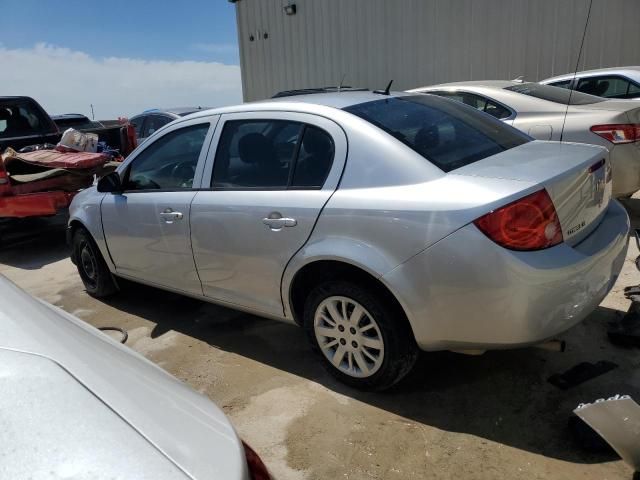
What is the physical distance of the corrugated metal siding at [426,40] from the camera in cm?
986

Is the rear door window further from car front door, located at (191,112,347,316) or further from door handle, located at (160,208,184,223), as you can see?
door handle, located at (160,208,184,223)

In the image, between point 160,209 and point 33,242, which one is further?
point 33,242

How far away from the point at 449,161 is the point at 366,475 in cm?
153

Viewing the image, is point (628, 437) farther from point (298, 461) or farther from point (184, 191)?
point (184, 191)

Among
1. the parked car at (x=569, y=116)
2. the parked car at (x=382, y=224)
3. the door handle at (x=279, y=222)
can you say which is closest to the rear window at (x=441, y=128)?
the parked car at (x=382, y=224)

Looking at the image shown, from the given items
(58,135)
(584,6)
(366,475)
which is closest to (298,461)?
(366,475)

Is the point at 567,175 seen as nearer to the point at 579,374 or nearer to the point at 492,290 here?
the point at 492,290

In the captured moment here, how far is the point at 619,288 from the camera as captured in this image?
4000 mm

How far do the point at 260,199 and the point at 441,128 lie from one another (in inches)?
42.8

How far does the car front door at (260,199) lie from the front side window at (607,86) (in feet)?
19.1

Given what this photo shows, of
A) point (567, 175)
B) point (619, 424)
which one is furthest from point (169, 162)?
point (619, 424)

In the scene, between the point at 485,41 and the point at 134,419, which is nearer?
the point at 134,419

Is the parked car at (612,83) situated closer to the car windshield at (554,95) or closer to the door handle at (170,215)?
the car windshield at (554,95)

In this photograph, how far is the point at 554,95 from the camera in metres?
5.85
